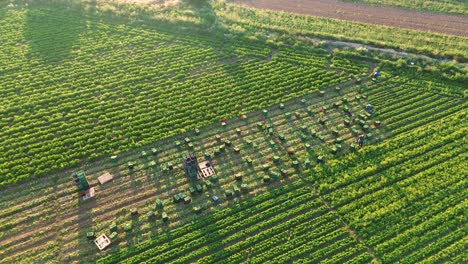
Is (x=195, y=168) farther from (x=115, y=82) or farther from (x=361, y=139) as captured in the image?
(x=115, y=82)

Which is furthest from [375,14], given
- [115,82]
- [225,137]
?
[115,82]

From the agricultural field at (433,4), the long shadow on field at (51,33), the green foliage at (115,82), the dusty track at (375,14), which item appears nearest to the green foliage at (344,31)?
the dusty track at (375,14)

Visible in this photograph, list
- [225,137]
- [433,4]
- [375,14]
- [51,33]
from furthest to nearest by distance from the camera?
[433,4] < [375,14] < [51,33] < [225,137]

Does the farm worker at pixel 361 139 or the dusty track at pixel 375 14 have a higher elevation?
the dusty track at pixel 375 14

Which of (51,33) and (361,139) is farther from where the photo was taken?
(51,33)

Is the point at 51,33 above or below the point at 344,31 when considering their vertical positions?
above

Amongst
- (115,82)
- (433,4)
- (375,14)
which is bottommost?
(115,82)

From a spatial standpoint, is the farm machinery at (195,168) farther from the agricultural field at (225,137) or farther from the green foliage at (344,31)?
the green foliage at (344,31)

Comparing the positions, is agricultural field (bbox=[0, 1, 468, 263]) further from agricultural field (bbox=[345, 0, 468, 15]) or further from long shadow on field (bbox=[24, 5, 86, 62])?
agricultural field (bbox=[345, 0, 468, 15])
